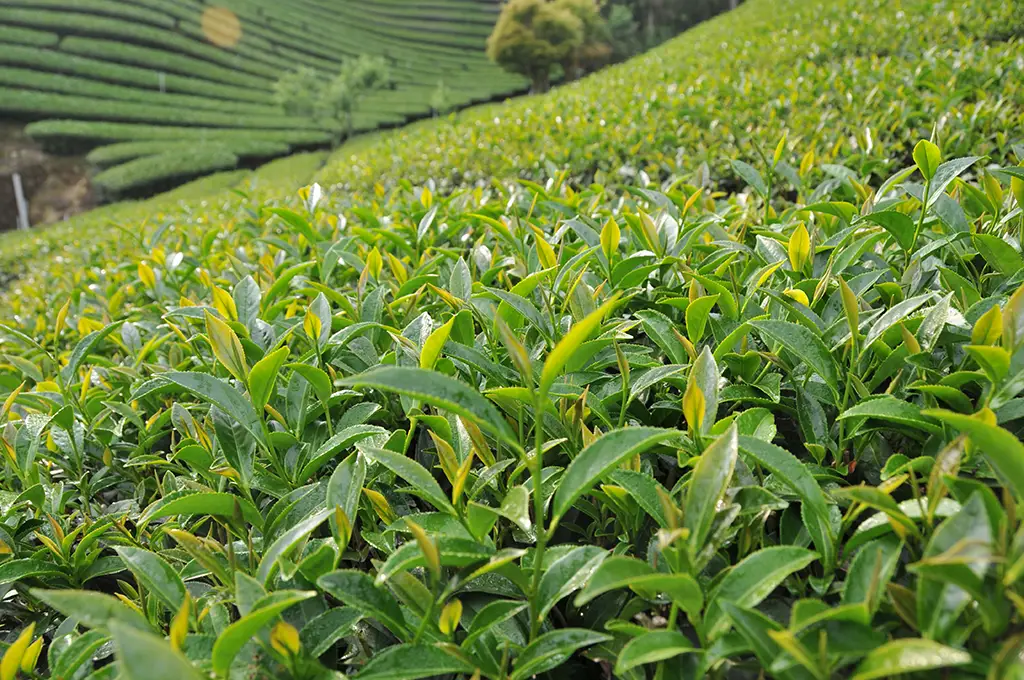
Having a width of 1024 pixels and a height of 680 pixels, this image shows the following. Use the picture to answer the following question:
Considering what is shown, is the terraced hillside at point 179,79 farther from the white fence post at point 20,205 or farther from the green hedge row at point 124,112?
the white fence post at point 20,205

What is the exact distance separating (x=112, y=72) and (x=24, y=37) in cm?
363

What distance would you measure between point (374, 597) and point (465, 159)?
396cm

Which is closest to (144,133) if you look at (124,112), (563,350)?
(124,112)

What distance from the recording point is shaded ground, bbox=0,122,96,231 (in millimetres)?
22281

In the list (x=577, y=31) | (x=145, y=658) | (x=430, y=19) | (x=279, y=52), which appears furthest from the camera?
(x=430, y=19)

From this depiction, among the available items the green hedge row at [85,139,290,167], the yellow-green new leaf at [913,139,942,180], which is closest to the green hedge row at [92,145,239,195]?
the green hedge row at [85,139,290,167]

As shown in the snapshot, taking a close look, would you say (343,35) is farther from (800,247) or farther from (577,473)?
(577,473)

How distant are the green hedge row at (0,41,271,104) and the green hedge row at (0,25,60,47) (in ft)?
0.88

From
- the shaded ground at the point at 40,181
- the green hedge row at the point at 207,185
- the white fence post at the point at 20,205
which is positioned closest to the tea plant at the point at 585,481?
the green hedge row at the point at 207,185

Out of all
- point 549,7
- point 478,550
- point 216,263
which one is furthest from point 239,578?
point 549,7

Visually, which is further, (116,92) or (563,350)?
(116,92)

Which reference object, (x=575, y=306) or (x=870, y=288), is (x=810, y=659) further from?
(x=870, y=288)

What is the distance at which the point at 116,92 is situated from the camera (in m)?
27.3

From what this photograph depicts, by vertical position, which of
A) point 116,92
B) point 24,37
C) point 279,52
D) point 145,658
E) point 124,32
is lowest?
point 145,658
